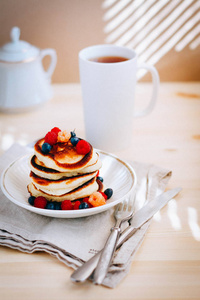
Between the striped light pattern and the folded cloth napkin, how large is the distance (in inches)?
34.4

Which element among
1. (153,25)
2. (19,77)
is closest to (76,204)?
(19,77)

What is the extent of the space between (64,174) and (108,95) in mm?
347

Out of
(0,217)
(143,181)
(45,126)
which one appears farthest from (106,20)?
(0,217)

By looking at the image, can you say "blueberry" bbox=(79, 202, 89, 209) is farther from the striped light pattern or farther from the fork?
the striped light pattern

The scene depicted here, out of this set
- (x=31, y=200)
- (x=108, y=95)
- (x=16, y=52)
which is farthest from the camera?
(x=16, y=52)

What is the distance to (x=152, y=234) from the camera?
2.59ft

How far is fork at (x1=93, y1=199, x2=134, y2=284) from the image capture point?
0.62 meters

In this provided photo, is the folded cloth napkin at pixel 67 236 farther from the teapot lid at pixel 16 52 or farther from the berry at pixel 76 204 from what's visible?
the teapot lid at pixel 16 52

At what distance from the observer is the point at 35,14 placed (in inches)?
57.9

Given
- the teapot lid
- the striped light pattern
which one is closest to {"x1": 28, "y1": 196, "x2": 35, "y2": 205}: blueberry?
the teapot lid

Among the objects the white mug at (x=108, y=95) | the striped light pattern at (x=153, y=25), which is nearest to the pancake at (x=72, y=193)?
the white mug at (x=108, y=95)

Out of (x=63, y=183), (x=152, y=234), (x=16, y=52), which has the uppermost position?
(x=16, y=52)

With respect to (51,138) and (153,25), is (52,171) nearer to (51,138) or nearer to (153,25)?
(51,138)

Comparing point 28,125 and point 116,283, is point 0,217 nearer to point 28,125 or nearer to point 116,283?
point 116,283
